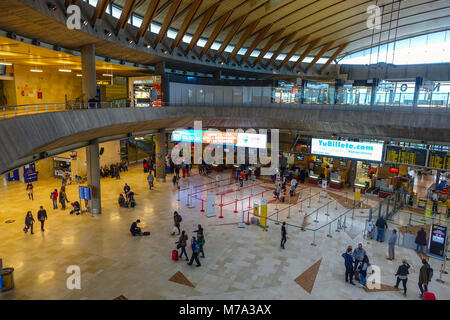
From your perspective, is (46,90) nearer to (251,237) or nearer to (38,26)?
(38,26)

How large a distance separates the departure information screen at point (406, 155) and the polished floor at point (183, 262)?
4.06 metres

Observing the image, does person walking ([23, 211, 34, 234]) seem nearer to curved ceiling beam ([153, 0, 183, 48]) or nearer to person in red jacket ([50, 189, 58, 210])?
person in red jacket ([50, 189, 58, 210])

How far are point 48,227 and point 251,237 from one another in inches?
Answer: 440

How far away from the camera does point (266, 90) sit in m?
23.9

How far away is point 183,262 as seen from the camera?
1312cm

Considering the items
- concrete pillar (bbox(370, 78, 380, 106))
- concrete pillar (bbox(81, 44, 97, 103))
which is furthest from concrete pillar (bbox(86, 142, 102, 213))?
concrete pillar (bbox(370, 78, 380, 106))

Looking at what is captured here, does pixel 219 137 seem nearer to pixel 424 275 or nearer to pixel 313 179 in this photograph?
pixel 313 179

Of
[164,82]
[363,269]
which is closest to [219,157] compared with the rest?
[164,82]

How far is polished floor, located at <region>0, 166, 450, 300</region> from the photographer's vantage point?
36.4 feet

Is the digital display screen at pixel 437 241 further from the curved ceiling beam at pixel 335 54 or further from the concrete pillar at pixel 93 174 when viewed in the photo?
the curved ceiling beam at pixel 335 54

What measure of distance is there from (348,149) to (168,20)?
1461 cm

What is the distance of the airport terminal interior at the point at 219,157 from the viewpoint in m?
11.8

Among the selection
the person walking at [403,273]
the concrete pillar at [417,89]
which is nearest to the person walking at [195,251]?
the person walking at [403,273]

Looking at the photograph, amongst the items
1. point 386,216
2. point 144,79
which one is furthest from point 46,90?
point 386,216
